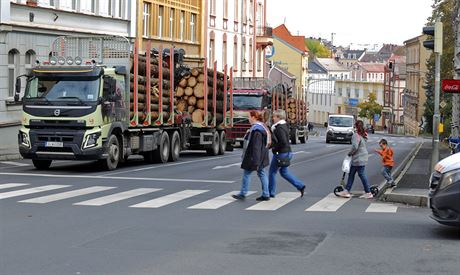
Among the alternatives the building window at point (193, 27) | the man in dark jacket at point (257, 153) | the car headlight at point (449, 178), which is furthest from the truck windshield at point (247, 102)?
the car headlight at point (449, 178)

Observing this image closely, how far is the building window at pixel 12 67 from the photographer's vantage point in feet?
104

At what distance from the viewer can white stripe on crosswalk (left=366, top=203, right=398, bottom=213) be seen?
1509cm

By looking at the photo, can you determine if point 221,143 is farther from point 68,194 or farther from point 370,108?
point 370,108

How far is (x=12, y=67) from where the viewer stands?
31844 mm

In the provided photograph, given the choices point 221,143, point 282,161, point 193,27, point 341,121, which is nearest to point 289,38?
point 341,121

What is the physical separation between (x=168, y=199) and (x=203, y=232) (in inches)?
184

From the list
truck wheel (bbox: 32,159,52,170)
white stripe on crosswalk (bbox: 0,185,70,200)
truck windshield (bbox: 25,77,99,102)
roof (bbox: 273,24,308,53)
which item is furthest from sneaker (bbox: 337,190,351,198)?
roof (bbox: 273,24,308,53)

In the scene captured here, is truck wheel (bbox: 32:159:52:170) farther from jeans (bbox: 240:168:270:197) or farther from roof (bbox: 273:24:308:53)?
roof (bbox: 273:24:308:53)

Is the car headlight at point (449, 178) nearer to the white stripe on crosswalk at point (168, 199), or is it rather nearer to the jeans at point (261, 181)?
the jeans at point (261, 181)

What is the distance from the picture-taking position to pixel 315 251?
10.5 meters

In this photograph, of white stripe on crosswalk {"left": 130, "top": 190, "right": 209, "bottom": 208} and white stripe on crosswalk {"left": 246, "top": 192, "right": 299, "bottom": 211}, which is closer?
white stripe on crosswalk {"left": 246, "top": 192, "right": 299, "bottom": 211}

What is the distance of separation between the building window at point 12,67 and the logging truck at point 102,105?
5781mm

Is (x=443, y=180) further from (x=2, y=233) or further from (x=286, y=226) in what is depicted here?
(x=2, y=233)

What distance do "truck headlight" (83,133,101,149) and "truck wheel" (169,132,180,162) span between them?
20.9 ft
